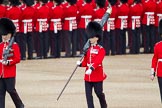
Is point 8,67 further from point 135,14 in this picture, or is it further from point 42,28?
point 135,14

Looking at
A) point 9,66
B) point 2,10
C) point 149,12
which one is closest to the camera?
point 9,66

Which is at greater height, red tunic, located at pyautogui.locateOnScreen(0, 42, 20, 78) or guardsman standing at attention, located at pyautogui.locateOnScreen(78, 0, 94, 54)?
guardsman standing at attention, located at pyautogui.locateOnScreen(78, 0, 94, 54)

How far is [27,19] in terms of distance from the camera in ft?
65.4

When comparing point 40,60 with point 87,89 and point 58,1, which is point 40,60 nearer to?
point 58,1

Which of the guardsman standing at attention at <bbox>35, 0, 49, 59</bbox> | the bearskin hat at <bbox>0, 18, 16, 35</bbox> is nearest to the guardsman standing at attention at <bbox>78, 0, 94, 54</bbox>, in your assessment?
the guardsman standing at attention at <bbox>35, 0, 49, 59</bbox>

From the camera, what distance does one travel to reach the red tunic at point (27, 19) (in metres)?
19.9

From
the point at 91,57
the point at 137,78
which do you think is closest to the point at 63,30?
the point at 137,78

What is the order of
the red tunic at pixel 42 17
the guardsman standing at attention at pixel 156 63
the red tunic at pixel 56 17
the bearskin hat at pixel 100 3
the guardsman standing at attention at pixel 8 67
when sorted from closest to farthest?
1. the guardsman standing at attention at pixel 156 63
2. the guardsman standing at attention at pixel 8 67
3. the red tunic at pixel 42 17
4. the red tunic at pixel 56 17
5. the bearskin hat at pixel 100 3

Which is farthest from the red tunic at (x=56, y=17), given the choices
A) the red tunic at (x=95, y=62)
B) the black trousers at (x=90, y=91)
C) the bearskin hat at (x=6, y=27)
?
the black trousers at (x=90, y=91)

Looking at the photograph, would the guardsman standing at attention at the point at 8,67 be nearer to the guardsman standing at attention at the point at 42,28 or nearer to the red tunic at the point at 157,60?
the red tunic at the point at 157,60

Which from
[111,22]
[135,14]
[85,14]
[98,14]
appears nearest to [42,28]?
[85,14]

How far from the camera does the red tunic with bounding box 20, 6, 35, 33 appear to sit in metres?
19.9

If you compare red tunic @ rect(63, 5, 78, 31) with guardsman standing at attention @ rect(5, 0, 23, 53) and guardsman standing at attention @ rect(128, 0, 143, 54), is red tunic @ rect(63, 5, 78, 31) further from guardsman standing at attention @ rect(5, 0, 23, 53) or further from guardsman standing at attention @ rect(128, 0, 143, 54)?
guardsman standing at attention @ rect(128, 0, 143, 54)

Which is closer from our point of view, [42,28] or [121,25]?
[42,28]
